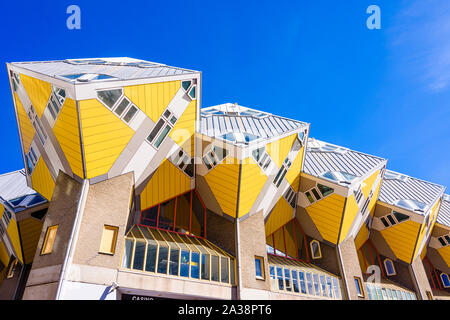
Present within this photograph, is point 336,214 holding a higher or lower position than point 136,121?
lower

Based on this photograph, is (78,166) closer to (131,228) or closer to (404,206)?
(131,228)

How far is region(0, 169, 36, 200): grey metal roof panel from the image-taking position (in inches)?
934

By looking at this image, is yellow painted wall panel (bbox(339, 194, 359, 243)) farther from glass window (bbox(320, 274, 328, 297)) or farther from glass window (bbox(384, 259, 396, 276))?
glass window (bbox(384, 259, 396, 276))

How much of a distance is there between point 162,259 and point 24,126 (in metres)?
13.7

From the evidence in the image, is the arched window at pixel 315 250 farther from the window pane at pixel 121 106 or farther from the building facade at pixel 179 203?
the window pane at pixel 121 106

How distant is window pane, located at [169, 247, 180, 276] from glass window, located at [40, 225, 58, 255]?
651 centimetres

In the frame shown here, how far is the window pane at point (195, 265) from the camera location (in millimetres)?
17016

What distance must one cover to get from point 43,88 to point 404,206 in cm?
3164

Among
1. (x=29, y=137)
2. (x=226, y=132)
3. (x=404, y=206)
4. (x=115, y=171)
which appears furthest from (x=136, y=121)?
(x=404, y=206)

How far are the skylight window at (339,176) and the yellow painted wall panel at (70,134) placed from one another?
758 inches

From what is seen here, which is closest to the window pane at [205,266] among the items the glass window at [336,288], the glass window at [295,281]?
the glass window at [295,281]

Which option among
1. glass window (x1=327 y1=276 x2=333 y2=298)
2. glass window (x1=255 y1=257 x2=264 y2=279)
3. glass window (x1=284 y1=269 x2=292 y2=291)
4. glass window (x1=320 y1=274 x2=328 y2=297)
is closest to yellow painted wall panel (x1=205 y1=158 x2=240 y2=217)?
glass window (x1=255 y1=257 x2=264 y2=279)

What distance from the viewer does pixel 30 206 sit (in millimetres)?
22094
